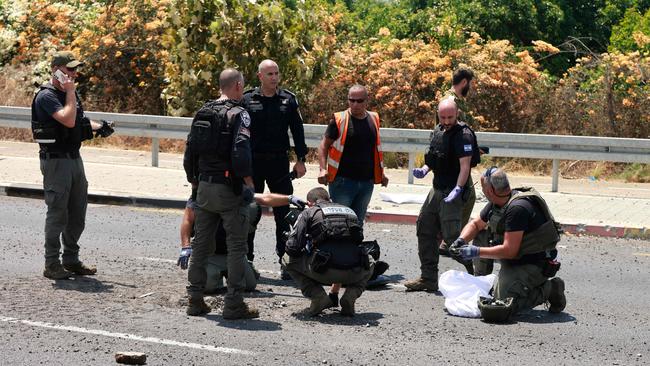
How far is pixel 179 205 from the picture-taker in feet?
48.9

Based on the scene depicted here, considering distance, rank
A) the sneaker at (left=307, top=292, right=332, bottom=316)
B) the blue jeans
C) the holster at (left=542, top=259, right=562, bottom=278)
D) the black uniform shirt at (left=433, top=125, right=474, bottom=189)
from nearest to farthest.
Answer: the sneaker at (left=307, top=292, right=332, bottom=316), the holster at (left=542, top=259, right=562, bottom=278), the black uniform shirt at (left=433, top=125, right=474, bottom=189), the blue jeans

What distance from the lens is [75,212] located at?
10.3m

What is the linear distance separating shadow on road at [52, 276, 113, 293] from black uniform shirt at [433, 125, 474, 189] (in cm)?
306

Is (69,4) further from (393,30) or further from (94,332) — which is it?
(94,332)

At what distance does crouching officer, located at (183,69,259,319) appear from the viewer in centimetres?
864

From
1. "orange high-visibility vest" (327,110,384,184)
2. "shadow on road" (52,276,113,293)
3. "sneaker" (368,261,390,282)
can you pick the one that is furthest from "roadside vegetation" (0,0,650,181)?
"shadow on road" (52,276,113,293)

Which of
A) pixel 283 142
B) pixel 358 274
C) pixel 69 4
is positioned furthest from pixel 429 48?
pixel 358 274

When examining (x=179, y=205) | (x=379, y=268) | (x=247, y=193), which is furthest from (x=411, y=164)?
(x=247, y=193)

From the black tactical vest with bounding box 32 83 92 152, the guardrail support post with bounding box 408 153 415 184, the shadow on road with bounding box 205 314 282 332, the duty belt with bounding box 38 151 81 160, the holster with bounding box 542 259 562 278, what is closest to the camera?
the shadow on road with bounding box 205 314 282 332

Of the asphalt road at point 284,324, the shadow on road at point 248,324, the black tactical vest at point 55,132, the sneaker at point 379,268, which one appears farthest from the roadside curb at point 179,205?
the shadow on road at point 248,324

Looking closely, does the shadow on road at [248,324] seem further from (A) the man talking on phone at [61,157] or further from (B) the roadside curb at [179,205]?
(B) the roadside curb at [179,205]

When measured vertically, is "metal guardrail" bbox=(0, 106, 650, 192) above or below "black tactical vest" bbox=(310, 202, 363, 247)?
above

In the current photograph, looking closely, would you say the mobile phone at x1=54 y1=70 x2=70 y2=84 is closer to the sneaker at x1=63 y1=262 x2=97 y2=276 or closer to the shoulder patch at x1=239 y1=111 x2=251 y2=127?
the sneaker at x1=63 y1=262 x2=97 y2=276

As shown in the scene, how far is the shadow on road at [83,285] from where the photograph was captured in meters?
9.77
